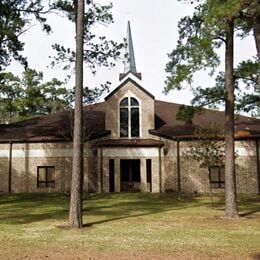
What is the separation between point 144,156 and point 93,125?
5069 millimetres

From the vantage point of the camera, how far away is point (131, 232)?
11648 mm

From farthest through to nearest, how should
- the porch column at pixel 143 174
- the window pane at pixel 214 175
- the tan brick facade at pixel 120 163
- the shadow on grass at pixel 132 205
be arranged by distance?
1. the porch column at pixel 143 174
2. the window pane at pixel 214 175
3. the tan brick facade at pixel 120 163
4. the shadow on grass at pixel 132 205

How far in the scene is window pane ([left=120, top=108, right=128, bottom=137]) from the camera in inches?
1098

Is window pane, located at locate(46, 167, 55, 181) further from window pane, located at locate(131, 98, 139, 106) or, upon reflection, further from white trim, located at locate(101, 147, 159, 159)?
window pane, located at locate(131, 98, 139, 106)

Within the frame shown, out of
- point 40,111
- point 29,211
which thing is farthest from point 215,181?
point 40,111

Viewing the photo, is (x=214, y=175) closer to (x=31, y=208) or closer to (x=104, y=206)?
(x=104, y=206)

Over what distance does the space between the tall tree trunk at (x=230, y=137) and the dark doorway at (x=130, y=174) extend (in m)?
12.1

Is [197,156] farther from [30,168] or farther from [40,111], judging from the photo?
[40,111]

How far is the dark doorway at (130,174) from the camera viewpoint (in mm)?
26984

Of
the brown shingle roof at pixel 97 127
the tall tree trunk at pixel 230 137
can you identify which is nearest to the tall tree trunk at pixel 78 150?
the tall tree trunk at pixel 230 137

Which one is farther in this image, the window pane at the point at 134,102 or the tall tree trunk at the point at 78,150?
the window pane at the point at 134,102

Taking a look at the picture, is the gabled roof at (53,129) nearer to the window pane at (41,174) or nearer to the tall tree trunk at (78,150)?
the window pane at (41,174)

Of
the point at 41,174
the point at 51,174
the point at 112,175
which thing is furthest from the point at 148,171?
the point at 41,174

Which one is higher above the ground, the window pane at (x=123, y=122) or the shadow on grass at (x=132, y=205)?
the window pane at (x=123, y=122)
